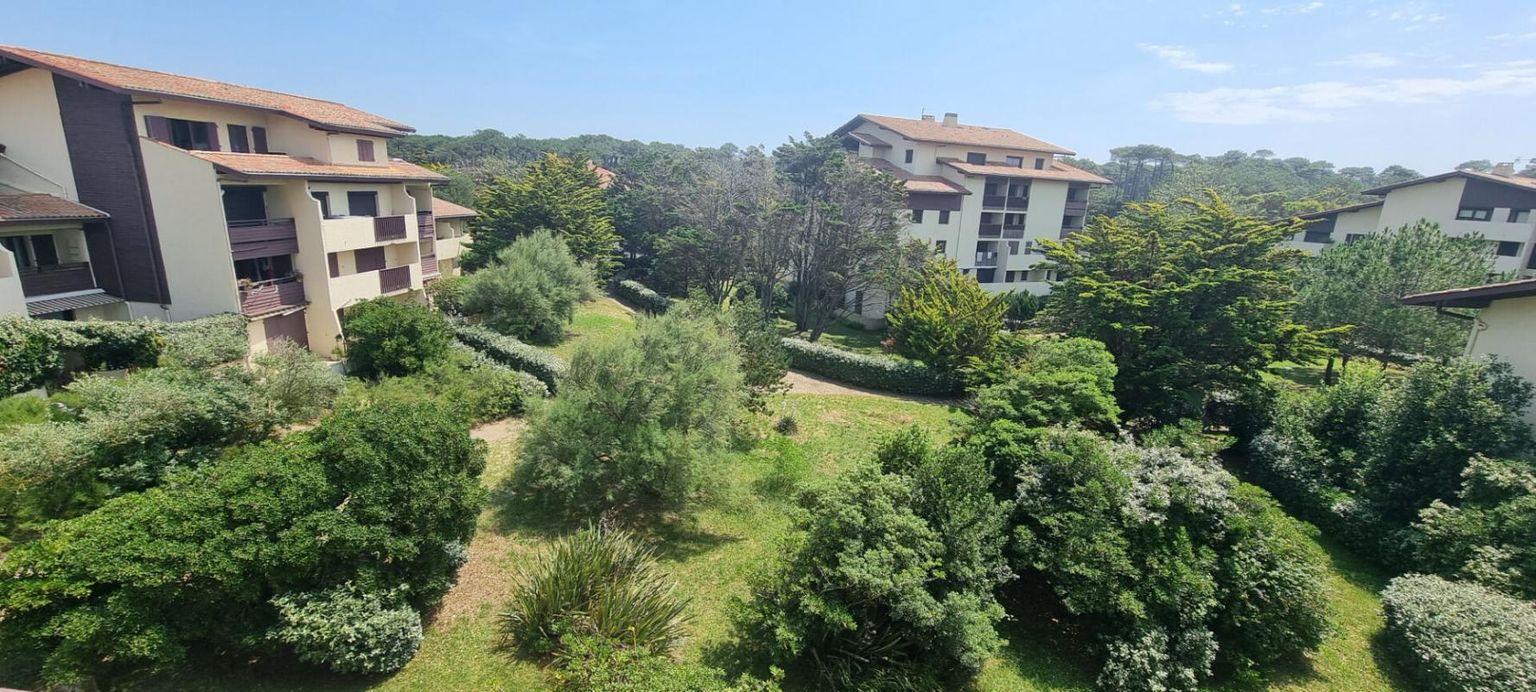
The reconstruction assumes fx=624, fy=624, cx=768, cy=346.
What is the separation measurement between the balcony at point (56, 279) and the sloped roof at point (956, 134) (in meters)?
43.0

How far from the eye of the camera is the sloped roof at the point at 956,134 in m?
46.3

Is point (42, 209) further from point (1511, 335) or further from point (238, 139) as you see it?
point (1511, 335)

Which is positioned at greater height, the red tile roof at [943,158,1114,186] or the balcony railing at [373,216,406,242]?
the red tile roof at [943,158,1114,186]

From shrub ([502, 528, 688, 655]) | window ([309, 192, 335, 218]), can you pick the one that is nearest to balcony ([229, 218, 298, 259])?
window ([309, 192, 335, 218])

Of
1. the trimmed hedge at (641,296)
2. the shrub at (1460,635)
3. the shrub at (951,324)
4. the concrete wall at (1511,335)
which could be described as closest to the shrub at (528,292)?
the trimmed hedge at (641,296)

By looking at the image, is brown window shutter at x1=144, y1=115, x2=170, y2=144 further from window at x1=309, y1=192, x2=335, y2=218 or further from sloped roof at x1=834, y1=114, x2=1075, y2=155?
sloped roof at x1=834, y1=114, x2=1075, y2=155

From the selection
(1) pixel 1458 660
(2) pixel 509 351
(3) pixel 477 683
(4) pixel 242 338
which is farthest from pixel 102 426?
(1) pixel 1458 660

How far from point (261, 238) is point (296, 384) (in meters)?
11.6

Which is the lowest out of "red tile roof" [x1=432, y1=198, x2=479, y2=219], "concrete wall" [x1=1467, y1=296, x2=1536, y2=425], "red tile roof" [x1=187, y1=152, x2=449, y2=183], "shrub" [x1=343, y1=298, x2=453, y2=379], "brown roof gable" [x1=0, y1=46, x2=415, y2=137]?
"shrub" [x1=343, y1=298, x2=453, y2=379]

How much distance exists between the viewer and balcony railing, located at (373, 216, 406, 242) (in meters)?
28.2

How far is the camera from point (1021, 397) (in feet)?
53.4

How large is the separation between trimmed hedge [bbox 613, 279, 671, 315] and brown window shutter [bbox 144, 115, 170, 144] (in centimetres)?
2477

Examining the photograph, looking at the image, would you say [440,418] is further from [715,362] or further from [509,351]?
[509,351]

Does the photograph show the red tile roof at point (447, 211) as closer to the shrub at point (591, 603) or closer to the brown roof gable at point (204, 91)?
the brown roof gable at point (204, 91)
